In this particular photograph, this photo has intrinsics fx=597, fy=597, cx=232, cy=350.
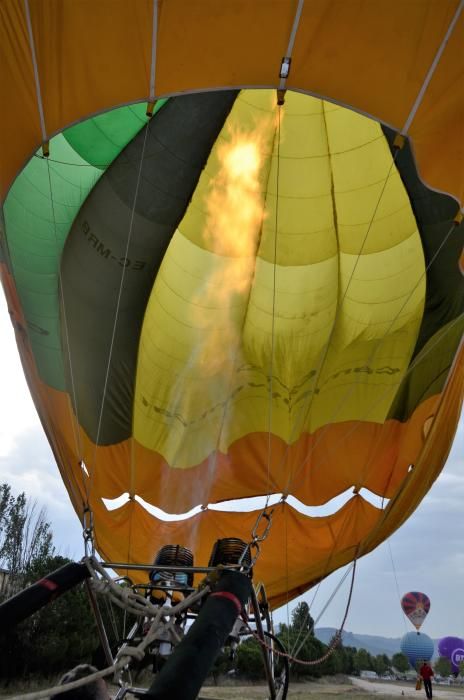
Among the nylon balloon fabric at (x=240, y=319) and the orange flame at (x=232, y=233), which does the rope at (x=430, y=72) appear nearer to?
the nylon balloon fabric at (x=240, y=319)

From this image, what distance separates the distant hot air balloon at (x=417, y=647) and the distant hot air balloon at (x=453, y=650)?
179 inches

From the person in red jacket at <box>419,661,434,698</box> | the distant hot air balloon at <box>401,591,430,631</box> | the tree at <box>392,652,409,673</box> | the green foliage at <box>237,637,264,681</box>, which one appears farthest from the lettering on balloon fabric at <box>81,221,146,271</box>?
the tree at <box>392,652,409,673</box>

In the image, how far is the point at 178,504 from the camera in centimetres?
639

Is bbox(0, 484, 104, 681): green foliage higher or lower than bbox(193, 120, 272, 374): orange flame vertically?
lower

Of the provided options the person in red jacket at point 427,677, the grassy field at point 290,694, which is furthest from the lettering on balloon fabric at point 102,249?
the person in red jacket at point 427,677

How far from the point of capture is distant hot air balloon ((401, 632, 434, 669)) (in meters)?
28.5

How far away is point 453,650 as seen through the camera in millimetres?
33406

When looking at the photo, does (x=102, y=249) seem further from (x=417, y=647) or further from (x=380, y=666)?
(x=380, y=666)

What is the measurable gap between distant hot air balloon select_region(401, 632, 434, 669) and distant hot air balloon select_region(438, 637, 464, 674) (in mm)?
4556

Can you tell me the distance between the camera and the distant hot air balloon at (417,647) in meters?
28.5

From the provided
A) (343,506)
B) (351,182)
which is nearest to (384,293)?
(351,182)

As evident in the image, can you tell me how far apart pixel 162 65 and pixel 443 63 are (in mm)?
1516

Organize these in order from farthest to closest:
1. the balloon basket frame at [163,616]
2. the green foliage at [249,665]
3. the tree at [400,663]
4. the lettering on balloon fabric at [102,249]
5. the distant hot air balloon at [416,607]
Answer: the tree at [400,663]
the distant hot air balloon at [416,607]
the green foliage at [249,665]
the lettering on balloon fabric at [102,249]
the balloon basket frame at [163,616]

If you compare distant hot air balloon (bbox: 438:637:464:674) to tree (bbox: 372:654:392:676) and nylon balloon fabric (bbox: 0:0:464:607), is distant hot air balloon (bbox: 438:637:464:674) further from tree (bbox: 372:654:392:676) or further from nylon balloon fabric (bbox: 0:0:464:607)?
nylon balloon fabric (bbox: 0:0:464:607)
